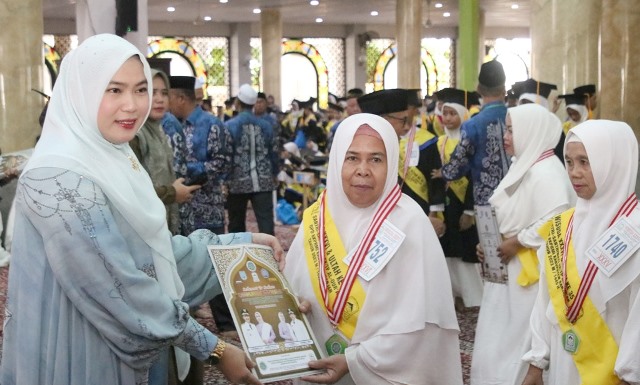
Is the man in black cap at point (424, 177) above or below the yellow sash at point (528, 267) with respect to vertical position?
above

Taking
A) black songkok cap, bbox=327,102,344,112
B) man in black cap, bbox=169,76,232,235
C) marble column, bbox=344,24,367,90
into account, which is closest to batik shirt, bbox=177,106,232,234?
man in black cap, bbox=169,76,232,235

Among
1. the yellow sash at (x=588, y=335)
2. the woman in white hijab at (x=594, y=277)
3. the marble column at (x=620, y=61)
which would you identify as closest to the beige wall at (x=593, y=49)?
the marble column at (x=620, y=61)

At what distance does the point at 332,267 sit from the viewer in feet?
9.57

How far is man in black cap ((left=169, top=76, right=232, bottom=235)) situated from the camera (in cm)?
618

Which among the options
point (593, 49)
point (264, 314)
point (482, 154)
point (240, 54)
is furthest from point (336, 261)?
point (240, 54)

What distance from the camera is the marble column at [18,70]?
27.2 ft

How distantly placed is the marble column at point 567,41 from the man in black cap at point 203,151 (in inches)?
138

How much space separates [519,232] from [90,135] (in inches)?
97.9

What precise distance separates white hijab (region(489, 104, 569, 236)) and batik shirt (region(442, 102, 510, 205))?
1504 mm

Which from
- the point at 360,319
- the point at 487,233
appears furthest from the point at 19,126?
the point at 360,319

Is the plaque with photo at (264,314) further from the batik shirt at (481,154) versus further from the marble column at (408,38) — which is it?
the marble column at (408,38)

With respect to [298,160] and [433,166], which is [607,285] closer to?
[433,166]

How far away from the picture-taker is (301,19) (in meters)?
25.9

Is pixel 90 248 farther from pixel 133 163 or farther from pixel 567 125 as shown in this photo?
pixel 567 125
